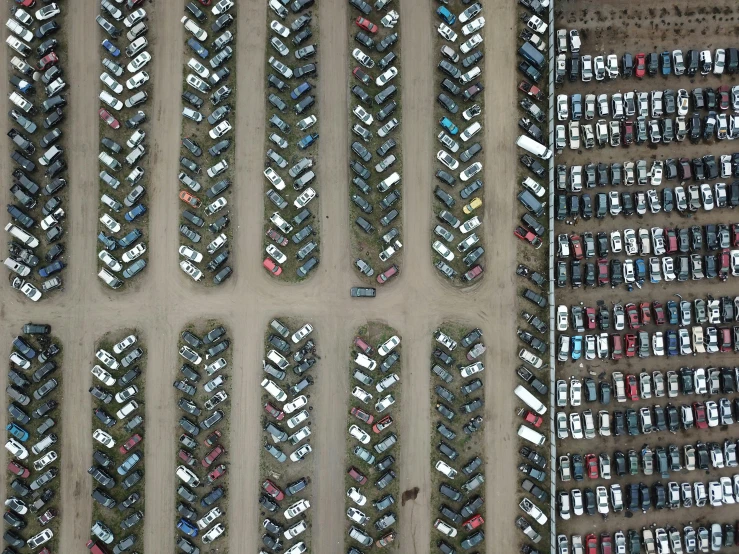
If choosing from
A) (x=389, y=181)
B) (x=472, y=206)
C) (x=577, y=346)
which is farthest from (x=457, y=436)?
(x=389, y=181)

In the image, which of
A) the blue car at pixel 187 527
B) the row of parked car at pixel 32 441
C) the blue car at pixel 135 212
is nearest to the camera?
the blue car at pixel 187 527

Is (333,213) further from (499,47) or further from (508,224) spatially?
(499,47)

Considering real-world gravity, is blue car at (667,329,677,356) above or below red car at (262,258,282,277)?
below

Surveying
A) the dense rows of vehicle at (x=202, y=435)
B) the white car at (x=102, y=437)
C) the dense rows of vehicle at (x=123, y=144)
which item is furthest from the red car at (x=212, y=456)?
the dense rows of vehicle at (x=123, y=144)

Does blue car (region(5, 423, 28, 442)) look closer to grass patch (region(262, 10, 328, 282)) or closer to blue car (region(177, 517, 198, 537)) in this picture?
blue car (region(177, 517, 198, 537))

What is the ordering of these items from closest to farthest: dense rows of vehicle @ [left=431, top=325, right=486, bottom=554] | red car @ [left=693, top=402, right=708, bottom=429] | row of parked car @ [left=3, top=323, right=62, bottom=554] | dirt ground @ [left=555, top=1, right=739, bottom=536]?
1. row of parked car @ [left=3, top=323, right=62, bottom=554]
2. dense rows of vehicle @ [left=431, top=325, right=486, bottom=554]
3. red car @ [left=693, top=402, right=708, bottom=429]
4. dirt ground @ [left=555, top=1, right=739, bottom=536]

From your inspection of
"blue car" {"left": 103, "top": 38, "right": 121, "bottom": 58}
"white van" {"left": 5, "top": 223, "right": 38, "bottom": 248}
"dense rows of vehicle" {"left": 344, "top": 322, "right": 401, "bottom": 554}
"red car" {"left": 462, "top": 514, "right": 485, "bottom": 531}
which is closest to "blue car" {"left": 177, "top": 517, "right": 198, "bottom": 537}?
"dense rows of vehicle" {"left": 344, "top": 322, "right": 401, "bottom": 554}

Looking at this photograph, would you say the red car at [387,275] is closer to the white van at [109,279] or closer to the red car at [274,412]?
the red car at [274,412]

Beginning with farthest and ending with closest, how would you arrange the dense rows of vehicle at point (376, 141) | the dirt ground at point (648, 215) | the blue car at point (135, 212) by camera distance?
the dirt ground at point (648, 215) < the dense rows of vehicle at point (376, 141) < the blue car at point (135, 212)

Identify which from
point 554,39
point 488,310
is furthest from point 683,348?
point 554,39
